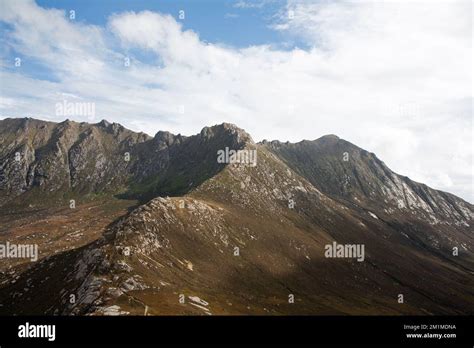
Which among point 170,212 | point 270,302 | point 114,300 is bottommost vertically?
point 270,302

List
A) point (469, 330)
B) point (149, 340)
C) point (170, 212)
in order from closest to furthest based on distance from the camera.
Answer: point (149, 340) → point (469, 330) → point (170, 212)

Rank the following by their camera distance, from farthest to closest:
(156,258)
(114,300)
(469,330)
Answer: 1. (156,258)
2. (114,300)
3. (469,330)

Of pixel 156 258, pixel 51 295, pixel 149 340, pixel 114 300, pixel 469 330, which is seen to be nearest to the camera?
pixel 149 340

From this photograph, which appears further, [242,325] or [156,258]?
[156,258]

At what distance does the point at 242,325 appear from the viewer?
1895cm

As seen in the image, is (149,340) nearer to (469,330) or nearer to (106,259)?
(469,330)

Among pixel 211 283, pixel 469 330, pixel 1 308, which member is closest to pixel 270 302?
pixel 211 283

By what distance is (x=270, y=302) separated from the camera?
147 metres

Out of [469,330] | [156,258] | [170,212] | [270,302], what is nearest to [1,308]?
[156,258]

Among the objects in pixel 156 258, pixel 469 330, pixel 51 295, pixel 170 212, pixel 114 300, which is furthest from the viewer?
pixel 170 212

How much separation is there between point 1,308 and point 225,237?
10164cm

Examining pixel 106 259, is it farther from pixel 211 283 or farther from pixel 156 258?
pixel 211 283

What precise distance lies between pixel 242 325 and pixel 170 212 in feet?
560

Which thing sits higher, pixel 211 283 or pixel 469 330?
pixel 469 330
